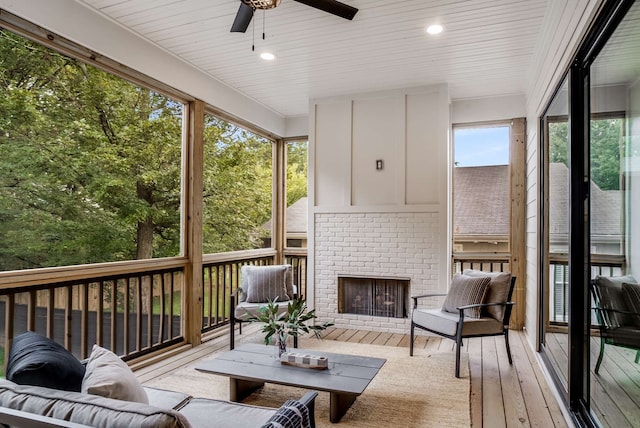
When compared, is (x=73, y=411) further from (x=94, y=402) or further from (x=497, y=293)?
(x=497, y=293)

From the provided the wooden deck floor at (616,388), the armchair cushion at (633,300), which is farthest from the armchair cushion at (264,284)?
the armchair cushion at (633,300)

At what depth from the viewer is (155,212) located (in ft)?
13.3

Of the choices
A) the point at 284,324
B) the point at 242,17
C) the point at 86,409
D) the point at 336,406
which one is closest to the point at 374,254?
the point at 284,324

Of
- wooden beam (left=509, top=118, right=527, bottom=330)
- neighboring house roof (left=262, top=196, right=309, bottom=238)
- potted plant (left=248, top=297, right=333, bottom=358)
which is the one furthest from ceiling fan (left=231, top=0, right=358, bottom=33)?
neighboring house roof (left=262, top=196, right=309, bottom=238)

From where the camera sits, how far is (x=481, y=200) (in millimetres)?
5352

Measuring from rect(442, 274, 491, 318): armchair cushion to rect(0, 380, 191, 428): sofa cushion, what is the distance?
3.10m

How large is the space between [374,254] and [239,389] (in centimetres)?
264

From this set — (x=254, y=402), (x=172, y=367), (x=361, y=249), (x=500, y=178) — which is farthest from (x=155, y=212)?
(x=500, y=178)

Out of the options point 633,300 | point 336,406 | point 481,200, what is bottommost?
point 336,406

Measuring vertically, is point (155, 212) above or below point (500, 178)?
below

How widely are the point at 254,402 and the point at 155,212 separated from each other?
206cm

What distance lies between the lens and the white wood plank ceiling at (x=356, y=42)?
3.19 meters

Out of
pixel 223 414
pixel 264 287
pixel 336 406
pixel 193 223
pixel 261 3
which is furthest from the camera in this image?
pixel 264 287

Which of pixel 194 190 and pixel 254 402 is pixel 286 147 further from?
pixel 254 402
